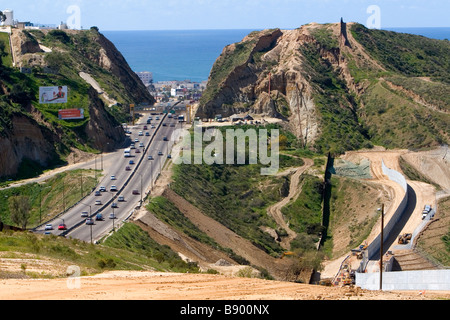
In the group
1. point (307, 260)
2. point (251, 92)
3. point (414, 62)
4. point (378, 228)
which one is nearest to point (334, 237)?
point (378, 228)

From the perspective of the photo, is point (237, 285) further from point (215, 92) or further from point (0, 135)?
point (215, 92)

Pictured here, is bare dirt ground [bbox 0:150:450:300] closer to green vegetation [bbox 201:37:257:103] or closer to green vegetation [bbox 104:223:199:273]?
green vegetation [bbox 104:223:199:273]

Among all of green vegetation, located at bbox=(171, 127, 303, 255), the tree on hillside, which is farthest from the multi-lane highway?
→ green vegetation, located at bbox=(171, 127, 303, 255)

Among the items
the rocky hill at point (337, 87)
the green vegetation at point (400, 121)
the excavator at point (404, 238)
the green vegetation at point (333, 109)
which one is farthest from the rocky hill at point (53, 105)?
the excavator at point (404, 238)

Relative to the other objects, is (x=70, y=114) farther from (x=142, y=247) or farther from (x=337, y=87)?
(x=337, y=87)

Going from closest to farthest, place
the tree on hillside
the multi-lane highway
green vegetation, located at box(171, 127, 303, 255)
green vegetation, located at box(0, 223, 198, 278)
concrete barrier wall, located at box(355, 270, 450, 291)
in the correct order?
1. green vegetation, located at box(0, 223, 198, 278)
2. concrete barrier wall, located at box(355, 270, 450, 291)
3. the tree on hillside
4. the multi-lane highway
5. green vegetation, located at box(171, 127, 303, 255)

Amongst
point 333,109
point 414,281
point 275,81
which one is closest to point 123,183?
point 414,281
